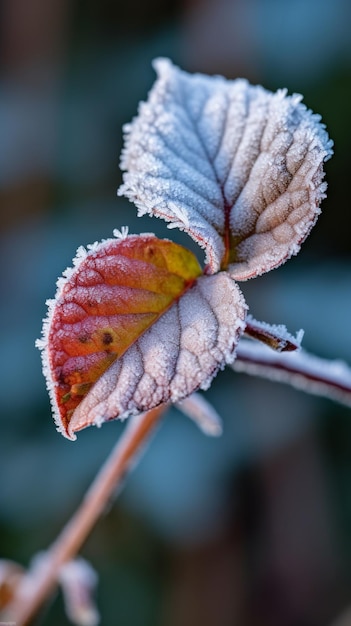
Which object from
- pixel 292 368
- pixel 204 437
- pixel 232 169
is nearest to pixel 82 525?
pixel 292 368

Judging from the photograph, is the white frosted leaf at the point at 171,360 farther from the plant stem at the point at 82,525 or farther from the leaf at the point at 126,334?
the plant stem at the point at 82,525

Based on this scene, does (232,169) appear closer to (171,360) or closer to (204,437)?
(171,360)

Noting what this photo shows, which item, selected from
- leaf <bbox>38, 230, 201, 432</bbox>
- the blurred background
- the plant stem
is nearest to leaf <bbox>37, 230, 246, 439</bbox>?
leaf <bbox>38, 230, 201, 432</bbox>

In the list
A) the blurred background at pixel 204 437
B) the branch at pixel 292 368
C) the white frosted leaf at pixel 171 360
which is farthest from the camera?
the blurred background at pixel 204 437

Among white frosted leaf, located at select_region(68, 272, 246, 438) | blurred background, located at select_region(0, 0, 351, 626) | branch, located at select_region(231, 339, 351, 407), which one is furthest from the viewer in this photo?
blurred background, located at select_region(0, 0, 351, 626)

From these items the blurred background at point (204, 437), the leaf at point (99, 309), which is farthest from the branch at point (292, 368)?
the blurred background at point (204, 437)

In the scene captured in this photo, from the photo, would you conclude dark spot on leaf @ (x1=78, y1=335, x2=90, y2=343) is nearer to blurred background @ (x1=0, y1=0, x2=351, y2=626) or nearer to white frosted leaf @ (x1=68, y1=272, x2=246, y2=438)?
white frosted leaf @ (x1=68, y1=272, x2=246, y2=438)
